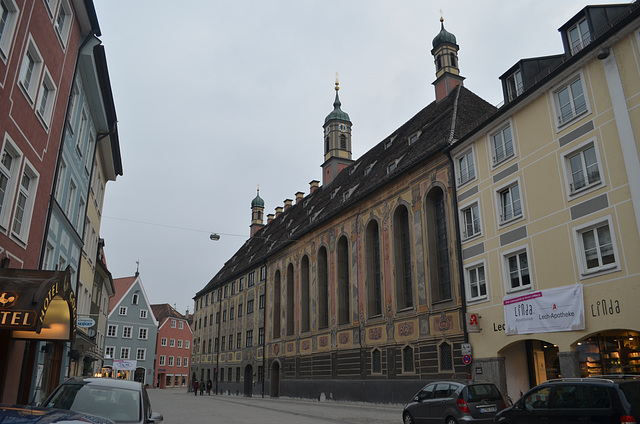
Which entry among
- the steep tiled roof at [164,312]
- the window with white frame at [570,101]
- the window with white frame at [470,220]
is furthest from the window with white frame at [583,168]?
the steep tiled roof at [164,312]

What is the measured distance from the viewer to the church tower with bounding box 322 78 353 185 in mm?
48812

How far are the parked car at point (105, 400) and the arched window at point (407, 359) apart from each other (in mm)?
18998

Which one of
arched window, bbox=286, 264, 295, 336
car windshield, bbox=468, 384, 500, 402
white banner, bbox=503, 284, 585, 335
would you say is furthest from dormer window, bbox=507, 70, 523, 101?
arched window, bbox=286, 264, 295, 336

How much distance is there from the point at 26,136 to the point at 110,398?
8693mm

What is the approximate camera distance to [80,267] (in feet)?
73.8

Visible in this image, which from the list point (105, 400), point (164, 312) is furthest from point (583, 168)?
point (164, 312)

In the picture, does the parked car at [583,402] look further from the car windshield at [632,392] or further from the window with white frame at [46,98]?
the window with white frame at [46,98]

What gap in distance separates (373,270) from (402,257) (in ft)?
10.3

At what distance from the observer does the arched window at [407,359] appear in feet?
81.0

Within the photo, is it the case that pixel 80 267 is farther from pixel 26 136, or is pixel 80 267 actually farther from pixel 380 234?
pixel 380 234

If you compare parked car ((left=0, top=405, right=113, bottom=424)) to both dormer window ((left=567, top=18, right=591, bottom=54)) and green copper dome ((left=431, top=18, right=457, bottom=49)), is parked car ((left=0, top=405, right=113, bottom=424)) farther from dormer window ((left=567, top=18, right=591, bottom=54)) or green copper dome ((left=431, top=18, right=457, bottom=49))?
green copper dome ((left=431, top=18, right=457, bottom=49))

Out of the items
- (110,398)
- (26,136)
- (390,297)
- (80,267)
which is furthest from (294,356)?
(110,398)

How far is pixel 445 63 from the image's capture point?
33250 mm

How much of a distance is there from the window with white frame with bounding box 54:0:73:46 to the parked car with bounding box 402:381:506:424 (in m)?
16.0
